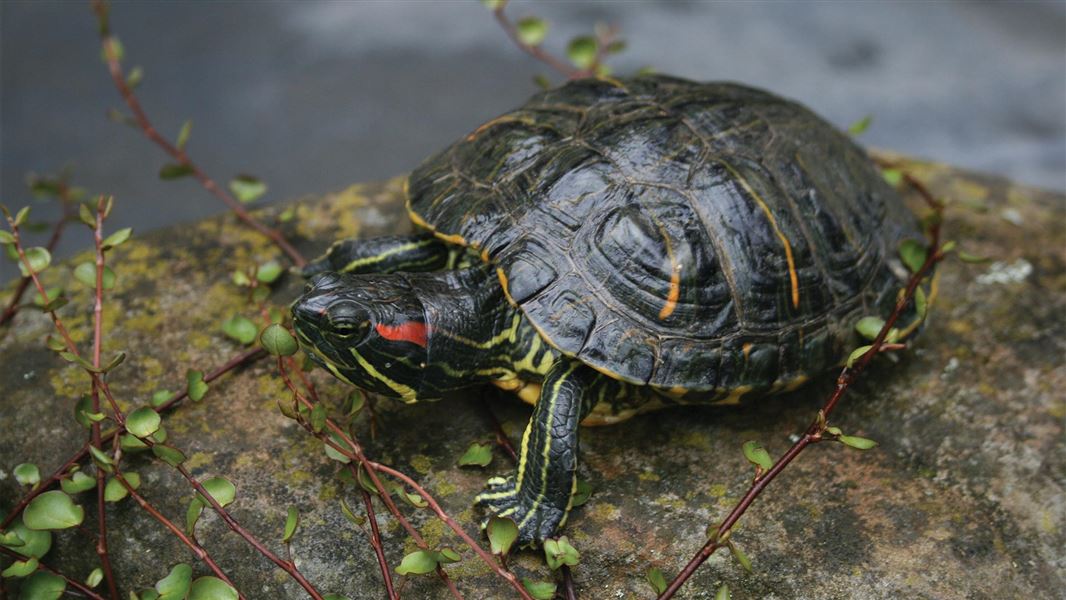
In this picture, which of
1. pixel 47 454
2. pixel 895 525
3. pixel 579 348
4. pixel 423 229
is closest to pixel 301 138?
pixel 423 229

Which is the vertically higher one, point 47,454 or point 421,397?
point 421,397

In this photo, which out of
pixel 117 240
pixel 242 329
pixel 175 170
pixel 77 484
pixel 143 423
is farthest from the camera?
pixel 175 170

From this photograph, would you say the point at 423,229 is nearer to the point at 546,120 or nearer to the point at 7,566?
the point at 546,120

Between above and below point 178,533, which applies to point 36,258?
above

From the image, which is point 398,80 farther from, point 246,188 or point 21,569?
point 21,569

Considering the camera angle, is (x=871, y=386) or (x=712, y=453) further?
(x=871, y=386)

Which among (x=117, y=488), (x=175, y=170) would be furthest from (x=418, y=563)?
(x=175, y=170)
